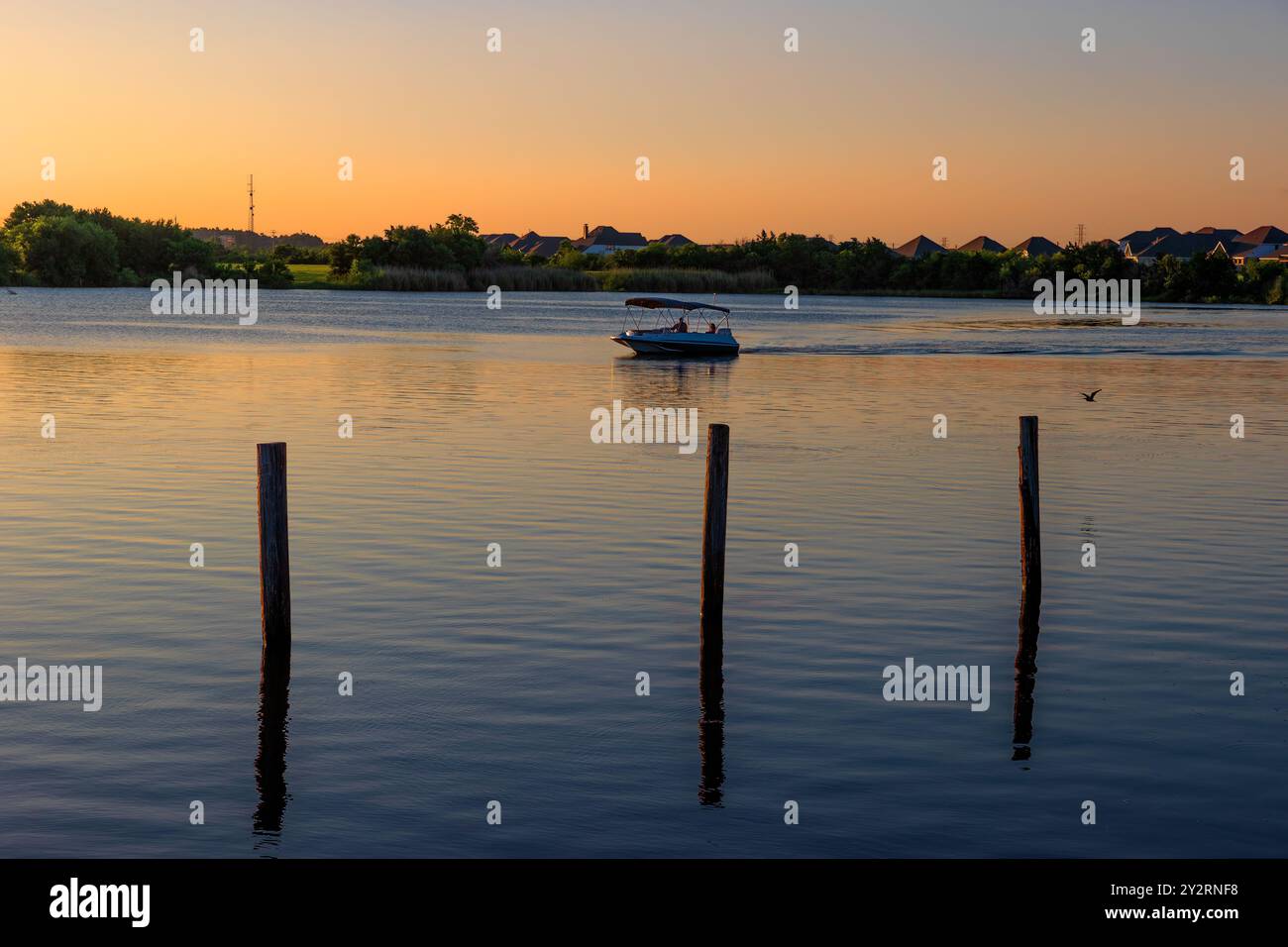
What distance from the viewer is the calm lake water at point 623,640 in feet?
42.1

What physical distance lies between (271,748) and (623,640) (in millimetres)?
5169

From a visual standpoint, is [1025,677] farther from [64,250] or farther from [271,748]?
[64,250]

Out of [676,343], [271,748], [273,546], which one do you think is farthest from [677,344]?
[271,748]

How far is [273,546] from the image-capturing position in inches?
639

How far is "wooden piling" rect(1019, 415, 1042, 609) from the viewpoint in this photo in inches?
793

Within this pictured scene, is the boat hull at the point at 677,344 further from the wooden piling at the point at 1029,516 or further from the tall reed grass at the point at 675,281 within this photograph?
the tall reed grass at the point at 675,281

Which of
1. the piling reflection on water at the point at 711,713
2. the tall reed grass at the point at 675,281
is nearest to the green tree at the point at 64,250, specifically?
the tall reed grass at the point at 675,281

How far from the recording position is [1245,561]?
77.3ft
